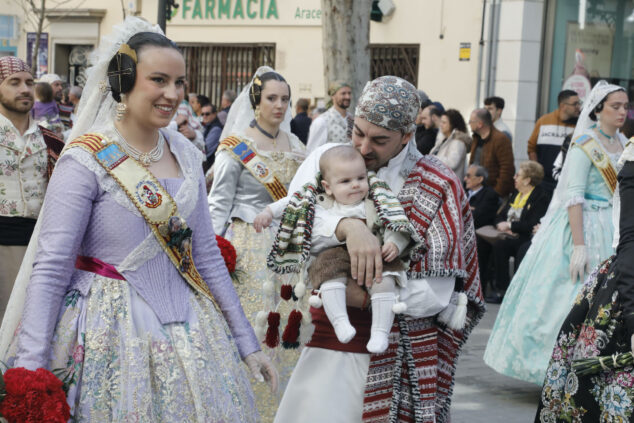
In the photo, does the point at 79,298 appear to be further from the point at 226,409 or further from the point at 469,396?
the point at 469,396

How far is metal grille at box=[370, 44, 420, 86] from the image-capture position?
708 inches

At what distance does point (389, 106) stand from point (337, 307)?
29.8 inches

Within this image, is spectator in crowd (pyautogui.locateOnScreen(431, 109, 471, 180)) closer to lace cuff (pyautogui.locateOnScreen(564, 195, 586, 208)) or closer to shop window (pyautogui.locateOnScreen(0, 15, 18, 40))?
lace cuff (pyautogui.locateOnScreen(564, 195, 586, 208))

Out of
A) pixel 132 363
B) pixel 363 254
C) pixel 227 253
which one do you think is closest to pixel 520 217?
pixel 227 253

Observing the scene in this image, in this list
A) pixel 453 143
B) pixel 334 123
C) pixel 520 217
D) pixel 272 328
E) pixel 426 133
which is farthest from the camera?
pixel 426 133

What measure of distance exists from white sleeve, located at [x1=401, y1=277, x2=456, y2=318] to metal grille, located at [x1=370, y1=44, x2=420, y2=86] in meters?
14.6

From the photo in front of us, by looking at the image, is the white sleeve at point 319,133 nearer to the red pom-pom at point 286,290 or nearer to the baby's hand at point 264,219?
the baby's hand at point 264,219

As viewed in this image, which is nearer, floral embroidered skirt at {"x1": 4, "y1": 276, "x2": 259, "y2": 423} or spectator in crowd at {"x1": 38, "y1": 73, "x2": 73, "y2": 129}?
floral embroidered skirt at {"x1": 4, "y1": 276, "x2": 259, "y2": 423}

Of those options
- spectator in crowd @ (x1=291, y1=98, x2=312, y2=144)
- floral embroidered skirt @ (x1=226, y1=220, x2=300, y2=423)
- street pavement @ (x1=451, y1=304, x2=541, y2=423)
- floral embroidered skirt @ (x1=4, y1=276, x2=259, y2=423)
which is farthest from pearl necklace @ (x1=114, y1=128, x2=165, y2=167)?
spectator in crowd @ (x1=291, y1=98, x2=312, y2=144)

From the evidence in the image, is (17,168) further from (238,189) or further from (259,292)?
(259,292)

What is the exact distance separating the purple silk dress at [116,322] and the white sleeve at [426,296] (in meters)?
0.66

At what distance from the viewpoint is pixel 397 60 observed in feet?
59.8

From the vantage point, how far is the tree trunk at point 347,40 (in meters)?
11.0

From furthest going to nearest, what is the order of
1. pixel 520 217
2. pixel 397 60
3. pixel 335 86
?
pixel 397 60, pixel 335 86, pixel 520 217
